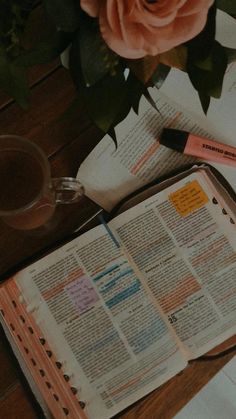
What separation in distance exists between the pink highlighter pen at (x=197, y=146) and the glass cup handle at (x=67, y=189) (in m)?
0.15

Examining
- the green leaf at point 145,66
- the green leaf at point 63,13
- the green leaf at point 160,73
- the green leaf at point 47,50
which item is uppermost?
the green leaf at point 47,50

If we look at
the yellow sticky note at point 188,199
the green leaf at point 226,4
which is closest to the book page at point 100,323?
the yellow sticky note at point 188,199

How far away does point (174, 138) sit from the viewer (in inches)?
26.2

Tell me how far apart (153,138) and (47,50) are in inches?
11.0

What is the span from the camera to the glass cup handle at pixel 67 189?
605 mm

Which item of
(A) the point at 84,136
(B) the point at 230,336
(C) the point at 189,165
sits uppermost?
(A) the point at 84,136

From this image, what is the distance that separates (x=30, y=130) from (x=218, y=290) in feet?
1.09

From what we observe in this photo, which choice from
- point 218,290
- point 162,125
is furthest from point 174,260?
point 162,125

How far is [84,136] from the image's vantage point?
66 cm

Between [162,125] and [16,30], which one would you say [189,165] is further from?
[16,30]

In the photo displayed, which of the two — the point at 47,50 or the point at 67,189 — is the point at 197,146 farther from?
the point at 47,50

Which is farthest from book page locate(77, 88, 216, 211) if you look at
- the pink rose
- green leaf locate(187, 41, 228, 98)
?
the pink rose

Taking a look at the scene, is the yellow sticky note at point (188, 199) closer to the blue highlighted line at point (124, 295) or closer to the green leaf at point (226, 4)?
the blue highlighted line at point (124, 295)

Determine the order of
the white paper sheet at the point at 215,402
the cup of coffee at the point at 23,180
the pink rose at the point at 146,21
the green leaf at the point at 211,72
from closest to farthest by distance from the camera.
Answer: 1. the pink rose at the point at 146,21
2. the green leaf at the point at 211,72
3. the cup of coffee at the point at 23,180
4. the white paper sheet at the point at 215,402
